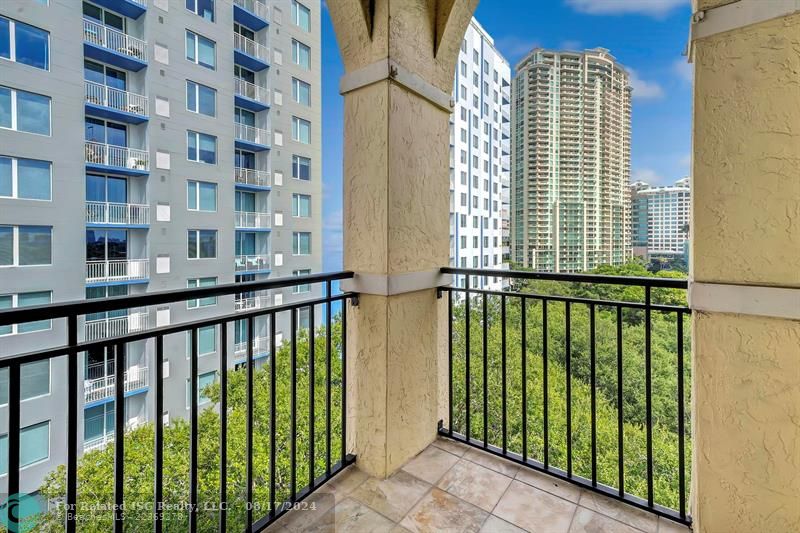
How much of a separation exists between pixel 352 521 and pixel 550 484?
3.07 ft

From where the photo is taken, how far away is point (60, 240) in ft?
13.9

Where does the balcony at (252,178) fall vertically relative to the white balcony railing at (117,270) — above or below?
above

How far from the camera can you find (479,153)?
64.8 feet

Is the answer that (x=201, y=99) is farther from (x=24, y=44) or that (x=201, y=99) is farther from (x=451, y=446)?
(x=451, y=446)

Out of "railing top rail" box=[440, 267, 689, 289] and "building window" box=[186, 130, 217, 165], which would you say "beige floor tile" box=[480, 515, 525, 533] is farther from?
"building window" box=[186, 130, 217, 165]

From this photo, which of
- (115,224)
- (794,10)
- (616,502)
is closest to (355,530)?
(616,502)

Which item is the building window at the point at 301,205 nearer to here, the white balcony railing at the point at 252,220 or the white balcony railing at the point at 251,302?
the white balcony railing at the point at 252,220

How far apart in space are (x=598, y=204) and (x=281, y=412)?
7.94 meters

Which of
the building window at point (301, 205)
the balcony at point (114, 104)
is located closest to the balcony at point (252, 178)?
the building window at point (301, 205)

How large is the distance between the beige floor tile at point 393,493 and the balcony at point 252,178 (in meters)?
7.48

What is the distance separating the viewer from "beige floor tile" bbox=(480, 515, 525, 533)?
4.24ft

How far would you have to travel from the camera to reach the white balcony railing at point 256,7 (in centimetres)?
733

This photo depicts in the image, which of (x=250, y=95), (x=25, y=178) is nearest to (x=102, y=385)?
(x=25, y=178)

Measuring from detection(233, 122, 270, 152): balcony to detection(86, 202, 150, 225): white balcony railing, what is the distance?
2.60 metres
